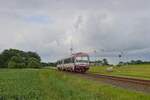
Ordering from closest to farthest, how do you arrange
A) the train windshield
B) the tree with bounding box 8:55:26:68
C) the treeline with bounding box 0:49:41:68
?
the train windshield → the tree with bounding box 8:55:26:68 → the treeline with bounding box 0:49:41:68

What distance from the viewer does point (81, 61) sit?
6881 cm

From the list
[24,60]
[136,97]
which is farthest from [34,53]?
[136,97]

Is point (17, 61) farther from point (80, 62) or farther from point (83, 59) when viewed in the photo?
point (80, 62)

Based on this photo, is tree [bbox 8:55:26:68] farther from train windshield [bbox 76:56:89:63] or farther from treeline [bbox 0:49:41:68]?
train windshield [bbox 76:56:89:63]

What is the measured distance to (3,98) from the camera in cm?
2256

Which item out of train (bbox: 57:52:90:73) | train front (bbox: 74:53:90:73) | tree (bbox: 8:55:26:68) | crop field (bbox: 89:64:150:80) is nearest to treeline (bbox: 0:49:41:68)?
tree (bbox: 8:55:26:68)

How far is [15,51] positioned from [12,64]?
4363 centimetres

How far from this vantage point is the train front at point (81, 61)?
68.3m

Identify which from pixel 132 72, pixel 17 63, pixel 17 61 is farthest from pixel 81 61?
pixel 17 61

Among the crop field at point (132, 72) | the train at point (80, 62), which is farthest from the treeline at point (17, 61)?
the train at point (80, 62)

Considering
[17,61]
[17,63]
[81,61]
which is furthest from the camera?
[17,61]

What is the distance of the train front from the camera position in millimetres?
68312

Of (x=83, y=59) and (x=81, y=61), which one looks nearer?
(x=81, y=61)

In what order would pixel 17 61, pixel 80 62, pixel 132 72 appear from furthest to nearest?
pixel 17 61 < pixel 80 62 < pixel 132 72
